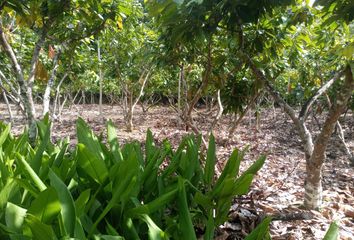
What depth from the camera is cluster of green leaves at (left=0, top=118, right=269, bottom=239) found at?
3.47 ft

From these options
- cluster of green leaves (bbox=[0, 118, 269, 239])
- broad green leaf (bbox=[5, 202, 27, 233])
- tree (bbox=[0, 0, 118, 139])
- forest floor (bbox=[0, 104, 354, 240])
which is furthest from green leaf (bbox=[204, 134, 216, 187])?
tree (bbox=[0, 0, 118, 139])

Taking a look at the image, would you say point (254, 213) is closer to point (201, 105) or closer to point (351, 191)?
point (351, 191)

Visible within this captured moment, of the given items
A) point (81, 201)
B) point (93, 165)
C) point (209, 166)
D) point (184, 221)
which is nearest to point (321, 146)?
point (209, 166)

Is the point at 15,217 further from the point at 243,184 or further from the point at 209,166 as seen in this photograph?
the point at 209,166

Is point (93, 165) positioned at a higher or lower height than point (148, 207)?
higher

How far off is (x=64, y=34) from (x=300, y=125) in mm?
2659

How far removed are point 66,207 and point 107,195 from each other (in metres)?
0.38

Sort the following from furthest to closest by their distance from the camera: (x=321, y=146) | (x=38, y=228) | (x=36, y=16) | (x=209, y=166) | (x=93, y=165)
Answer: (x=36, y=16)
(x=321, y=146)
(x=209, y=166)
(x=93, y=165)
(x=38, y=228)

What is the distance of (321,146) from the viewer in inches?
85.6

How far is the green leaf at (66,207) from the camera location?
3.50 feet

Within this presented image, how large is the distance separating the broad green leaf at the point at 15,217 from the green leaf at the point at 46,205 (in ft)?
0.10

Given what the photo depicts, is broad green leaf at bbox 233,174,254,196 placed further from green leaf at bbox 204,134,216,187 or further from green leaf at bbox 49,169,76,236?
green leaf at bbox 49,169,76,236

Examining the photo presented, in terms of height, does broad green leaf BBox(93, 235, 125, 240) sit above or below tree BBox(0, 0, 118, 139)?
below

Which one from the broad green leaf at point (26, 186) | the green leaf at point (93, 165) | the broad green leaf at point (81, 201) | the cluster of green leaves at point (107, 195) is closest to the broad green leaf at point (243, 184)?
the cluster of green leaves at point (107, 195)
